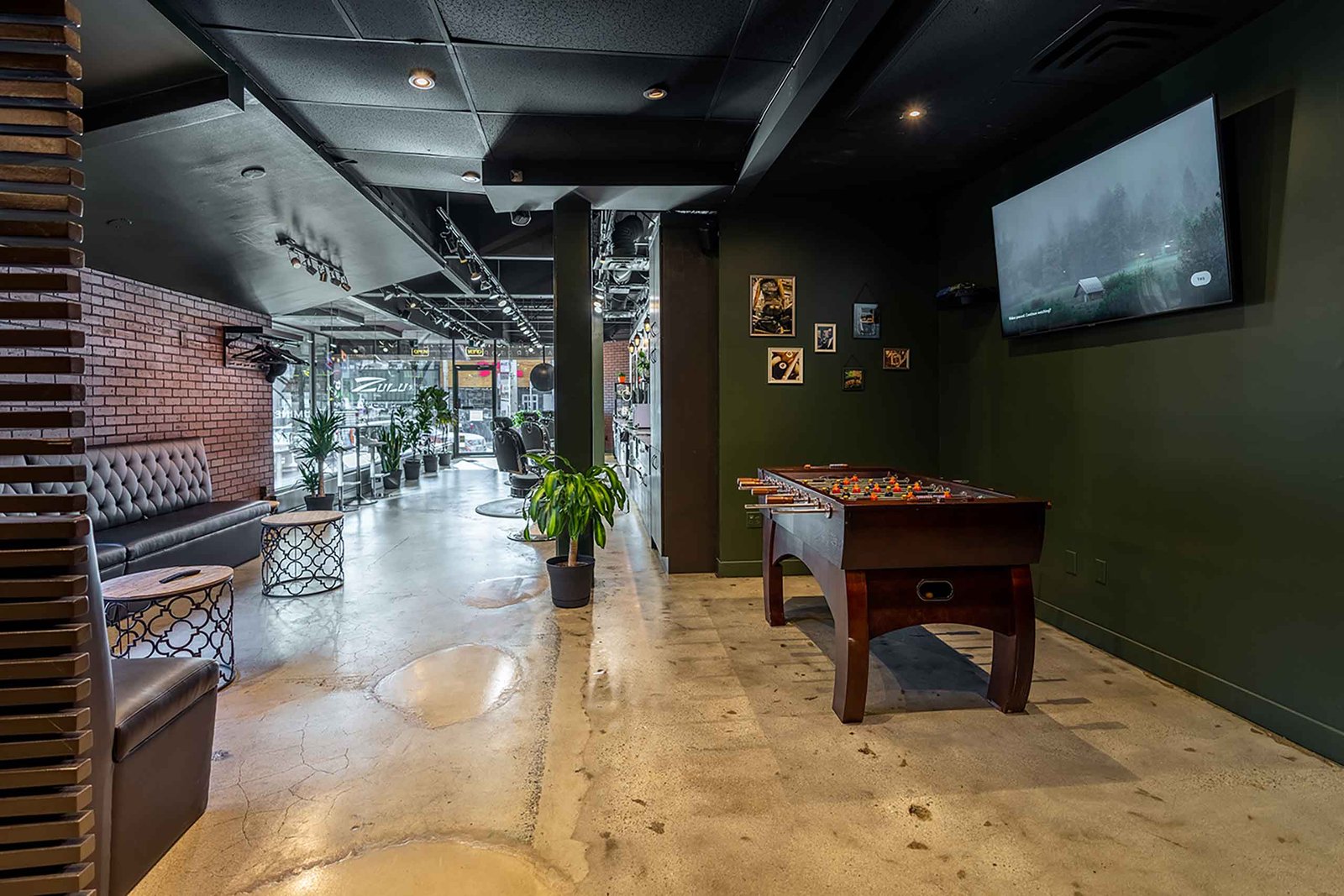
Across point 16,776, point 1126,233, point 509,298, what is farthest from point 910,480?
point 509,298

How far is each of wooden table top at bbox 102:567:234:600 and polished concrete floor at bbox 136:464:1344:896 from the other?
0.56 m

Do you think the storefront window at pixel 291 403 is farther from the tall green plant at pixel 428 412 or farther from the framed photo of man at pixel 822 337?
the framed photo of man at pixel 822 337

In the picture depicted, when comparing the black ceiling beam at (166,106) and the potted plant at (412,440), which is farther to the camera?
the potted plant at (412,440)

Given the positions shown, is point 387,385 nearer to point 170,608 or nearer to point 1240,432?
point 170,608

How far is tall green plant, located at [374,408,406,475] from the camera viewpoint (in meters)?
9.17

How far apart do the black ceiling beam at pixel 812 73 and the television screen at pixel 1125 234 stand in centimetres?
153

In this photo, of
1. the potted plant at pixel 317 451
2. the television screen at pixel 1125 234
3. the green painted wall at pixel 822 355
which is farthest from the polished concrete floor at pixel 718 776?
the potted plant at pixel 317 451

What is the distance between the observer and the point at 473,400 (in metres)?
14.3

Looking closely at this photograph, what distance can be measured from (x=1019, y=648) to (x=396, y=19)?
402 centimetres

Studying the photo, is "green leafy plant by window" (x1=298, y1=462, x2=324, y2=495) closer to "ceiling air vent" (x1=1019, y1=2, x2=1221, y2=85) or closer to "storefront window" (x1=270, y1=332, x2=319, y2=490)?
"storefront window" (x1=270, y1=332, x2=319, y2=490)

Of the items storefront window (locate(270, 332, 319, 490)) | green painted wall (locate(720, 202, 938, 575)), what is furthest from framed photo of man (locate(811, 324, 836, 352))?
storefront window (locate(270, 332, 319, 490))

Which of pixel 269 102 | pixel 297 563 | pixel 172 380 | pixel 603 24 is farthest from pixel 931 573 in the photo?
pixel 172 380

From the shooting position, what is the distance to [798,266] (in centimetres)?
482

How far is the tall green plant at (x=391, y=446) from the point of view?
9.17 meters
